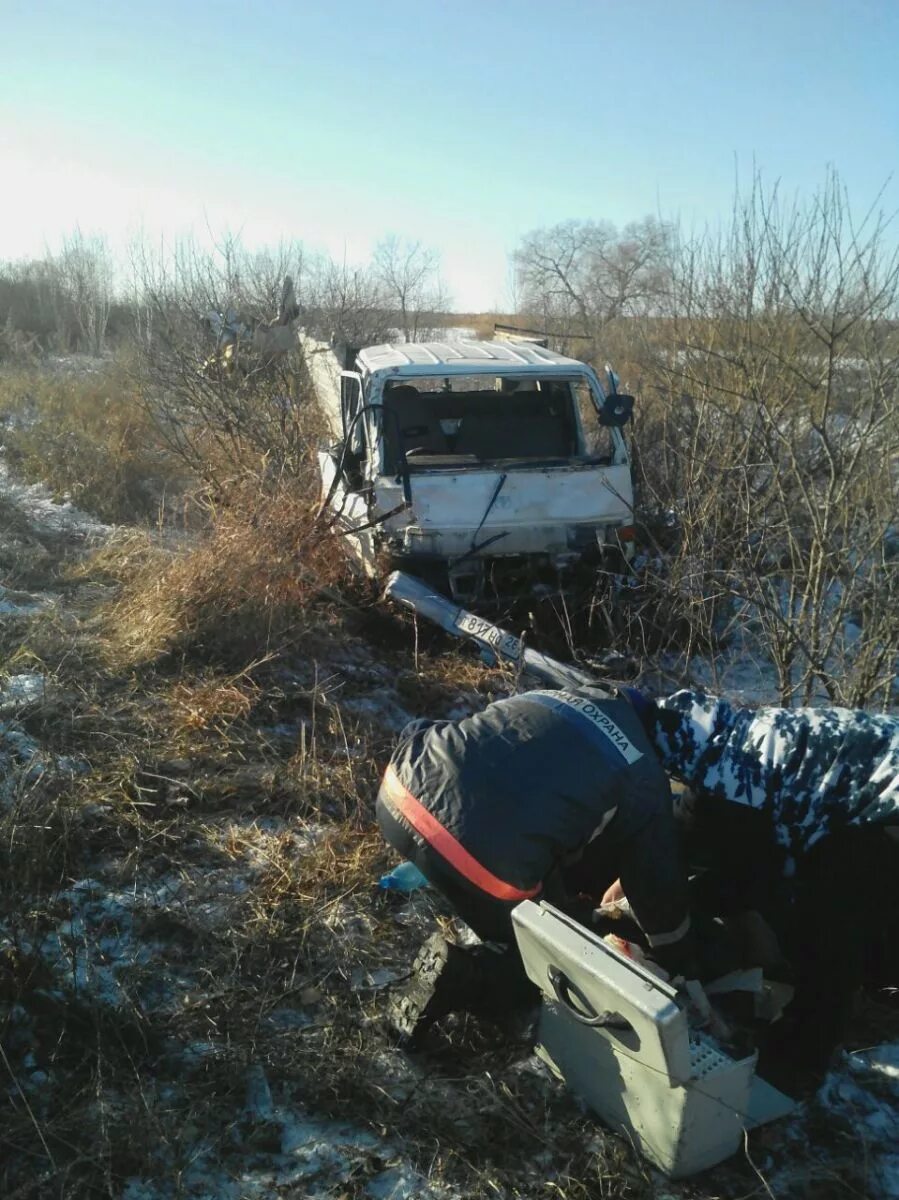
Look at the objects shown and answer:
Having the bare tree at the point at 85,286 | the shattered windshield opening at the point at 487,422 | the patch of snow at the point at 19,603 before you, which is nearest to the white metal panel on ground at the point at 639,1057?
the shattered windshield opening at the point at 487,422

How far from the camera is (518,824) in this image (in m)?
2.34

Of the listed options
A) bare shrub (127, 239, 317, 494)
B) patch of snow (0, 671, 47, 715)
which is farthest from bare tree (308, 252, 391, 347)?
patch of snow (0, 671, 47, 715)

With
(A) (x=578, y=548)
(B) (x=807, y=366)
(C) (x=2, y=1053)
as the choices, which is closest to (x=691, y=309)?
(B) (x=807, y=366)

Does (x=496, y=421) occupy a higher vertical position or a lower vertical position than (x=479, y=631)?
higher

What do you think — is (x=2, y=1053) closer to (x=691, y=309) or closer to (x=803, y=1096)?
(x=803, y=1096)

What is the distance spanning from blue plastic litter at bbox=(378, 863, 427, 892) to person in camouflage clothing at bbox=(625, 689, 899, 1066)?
0.87 m

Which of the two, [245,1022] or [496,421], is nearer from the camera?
[245,1022]

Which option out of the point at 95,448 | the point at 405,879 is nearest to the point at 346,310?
the point at 95,448

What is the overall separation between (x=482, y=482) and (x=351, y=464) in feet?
3.40

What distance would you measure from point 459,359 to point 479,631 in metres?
2.02

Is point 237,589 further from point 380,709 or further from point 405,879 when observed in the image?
point 405,879

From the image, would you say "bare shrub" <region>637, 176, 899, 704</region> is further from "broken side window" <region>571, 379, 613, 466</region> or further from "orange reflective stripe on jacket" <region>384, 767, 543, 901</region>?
"orange reflective stripe on jacket" <region>384, 767, 543, 901</region>

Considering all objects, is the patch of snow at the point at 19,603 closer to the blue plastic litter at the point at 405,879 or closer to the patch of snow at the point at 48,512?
the patch of snow at the point at 48,512

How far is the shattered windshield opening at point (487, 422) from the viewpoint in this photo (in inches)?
247
